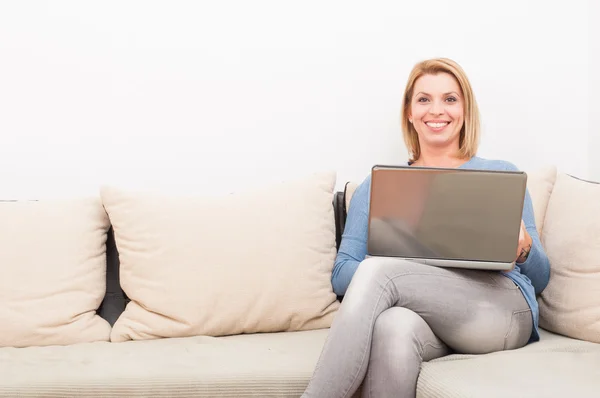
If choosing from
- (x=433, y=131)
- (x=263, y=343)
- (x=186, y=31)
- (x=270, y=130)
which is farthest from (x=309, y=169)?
(x=263, y=343)

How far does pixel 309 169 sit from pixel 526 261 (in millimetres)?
848

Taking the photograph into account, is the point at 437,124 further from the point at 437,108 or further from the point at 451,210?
the point at 451,210

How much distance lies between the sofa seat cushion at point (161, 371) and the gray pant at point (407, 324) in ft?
0.43

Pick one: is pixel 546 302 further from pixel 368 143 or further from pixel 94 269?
pixel 94 269

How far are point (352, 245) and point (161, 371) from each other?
0.67 metres

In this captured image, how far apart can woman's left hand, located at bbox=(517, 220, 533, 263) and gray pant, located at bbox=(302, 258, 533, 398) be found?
68 mm

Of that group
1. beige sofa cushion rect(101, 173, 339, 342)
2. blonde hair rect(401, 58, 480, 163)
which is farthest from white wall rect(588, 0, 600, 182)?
beige sofa cushion rect(101, 173, 339, 342)

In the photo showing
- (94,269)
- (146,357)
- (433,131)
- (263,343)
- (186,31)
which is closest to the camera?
(146,357)

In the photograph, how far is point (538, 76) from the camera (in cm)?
248

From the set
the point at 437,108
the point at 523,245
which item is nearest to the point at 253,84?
the point at 437,108

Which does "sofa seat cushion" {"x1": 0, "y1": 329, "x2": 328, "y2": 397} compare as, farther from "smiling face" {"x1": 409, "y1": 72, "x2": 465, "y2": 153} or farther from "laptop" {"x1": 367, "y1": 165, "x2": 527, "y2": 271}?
"smiling face" {"x1": 409, "y1": 72, "x2": 465, "y2": 153}

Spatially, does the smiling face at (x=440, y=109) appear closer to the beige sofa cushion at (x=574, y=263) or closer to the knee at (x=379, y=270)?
the beige sofa cushion at (x=574, y=263)

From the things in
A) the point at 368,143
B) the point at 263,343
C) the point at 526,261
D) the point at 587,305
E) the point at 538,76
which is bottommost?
the point at 263,343

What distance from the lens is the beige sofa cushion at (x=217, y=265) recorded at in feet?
6.04
